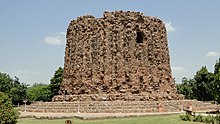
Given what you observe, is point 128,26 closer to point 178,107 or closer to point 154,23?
point 154,23

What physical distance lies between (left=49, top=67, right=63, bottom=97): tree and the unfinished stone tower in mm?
15150

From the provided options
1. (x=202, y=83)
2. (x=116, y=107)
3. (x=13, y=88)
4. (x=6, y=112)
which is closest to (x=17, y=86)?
(x=13, y=88)

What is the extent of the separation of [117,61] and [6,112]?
10.3 metres

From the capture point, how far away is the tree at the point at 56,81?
36312 mm

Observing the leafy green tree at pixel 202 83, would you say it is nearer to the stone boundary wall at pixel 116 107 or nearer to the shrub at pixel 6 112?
the stone boundary wall at pixel 116 107

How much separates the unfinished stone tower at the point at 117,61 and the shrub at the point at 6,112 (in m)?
8.82

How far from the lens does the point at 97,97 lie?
18625 mm

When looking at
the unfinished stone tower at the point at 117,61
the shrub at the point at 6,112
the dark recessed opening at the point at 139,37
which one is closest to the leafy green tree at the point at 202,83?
the unfinished stone tower at the point at 117,61

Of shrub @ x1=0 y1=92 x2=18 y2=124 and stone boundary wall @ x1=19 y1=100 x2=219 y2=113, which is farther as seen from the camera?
stone boundary wall @ x1=19 y1=100 x2=219 y2=113

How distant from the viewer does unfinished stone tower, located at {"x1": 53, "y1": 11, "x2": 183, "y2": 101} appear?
62.9ft

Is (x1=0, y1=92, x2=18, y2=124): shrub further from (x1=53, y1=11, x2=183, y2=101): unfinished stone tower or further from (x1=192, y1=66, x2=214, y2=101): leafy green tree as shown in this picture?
(x1=192, y1=66, x2=214, y2=101): leafy green tree

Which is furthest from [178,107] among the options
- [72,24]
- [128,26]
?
[72,24]

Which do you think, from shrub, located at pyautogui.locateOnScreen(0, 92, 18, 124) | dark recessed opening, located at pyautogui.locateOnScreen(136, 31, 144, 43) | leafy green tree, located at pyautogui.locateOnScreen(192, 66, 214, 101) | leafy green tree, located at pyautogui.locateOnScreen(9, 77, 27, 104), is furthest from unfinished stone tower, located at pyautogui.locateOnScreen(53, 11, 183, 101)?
leafy green tree, located at pyautogui.locateOnScreen(9, 77, 27, 104)

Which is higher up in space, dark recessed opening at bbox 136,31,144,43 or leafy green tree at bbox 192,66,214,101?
dark recessed opening at bbox 136,31,144,43
